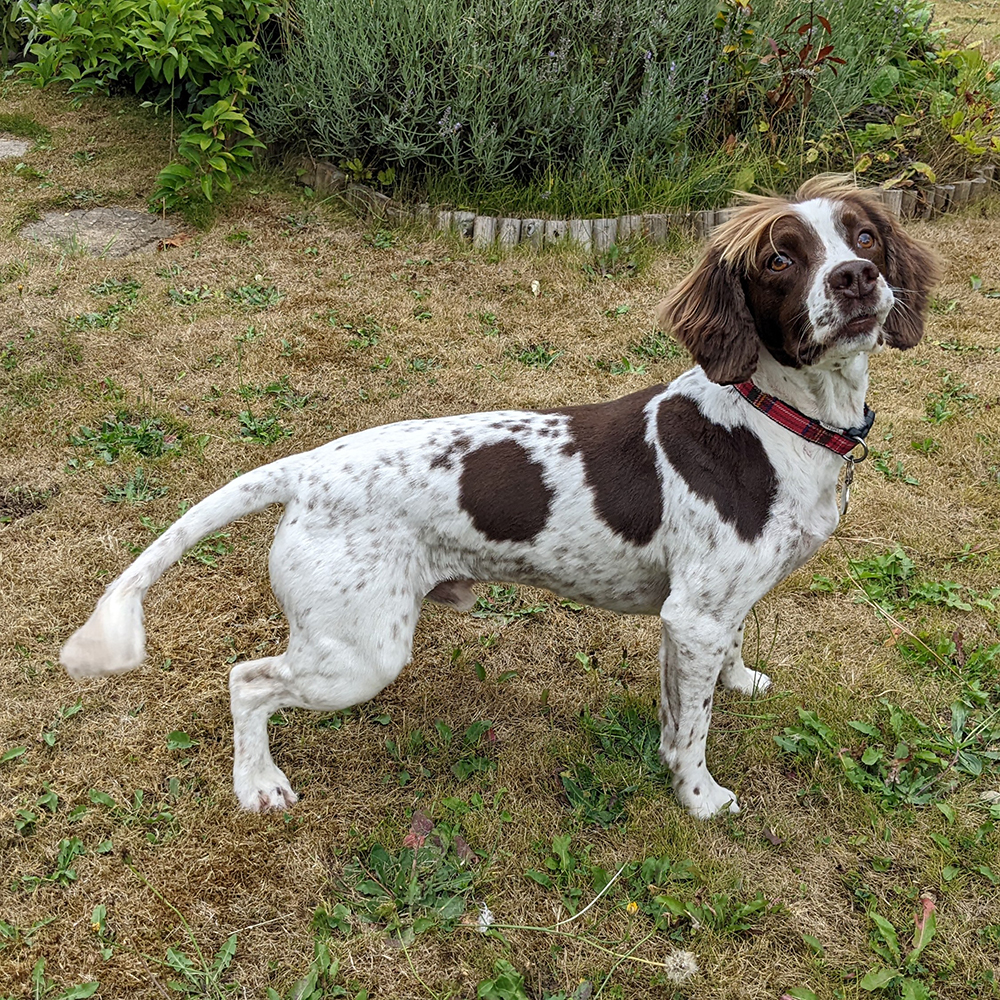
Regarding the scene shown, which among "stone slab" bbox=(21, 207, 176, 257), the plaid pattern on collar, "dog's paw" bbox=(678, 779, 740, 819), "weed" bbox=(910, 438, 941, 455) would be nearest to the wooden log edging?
"stone slab" bbox=(21, 207, 176, 257)

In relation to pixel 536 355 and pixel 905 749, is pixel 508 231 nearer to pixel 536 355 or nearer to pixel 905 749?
pixel 536 355

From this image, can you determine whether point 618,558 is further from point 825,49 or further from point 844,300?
point 825,49

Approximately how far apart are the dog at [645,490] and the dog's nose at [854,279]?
0.31ft

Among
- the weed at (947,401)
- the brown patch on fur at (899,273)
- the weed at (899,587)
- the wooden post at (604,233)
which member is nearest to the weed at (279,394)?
the wooden post at (604,233)

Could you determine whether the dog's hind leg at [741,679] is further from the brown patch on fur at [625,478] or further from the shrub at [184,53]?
the shrub at [184,53]

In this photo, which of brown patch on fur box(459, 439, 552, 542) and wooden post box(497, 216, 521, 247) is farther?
wooden post box(497, 216, 521, 247)

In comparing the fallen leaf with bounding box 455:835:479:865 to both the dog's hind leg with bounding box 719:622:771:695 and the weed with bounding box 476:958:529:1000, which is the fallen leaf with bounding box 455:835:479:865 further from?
the dog's hind leg with bounding box 719:622:771:695

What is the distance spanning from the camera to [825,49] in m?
5.68

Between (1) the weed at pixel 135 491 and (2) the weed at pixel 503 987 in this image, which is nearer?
(2) the weed at pixel 503 987

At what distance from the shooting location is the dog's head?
7.04 ft

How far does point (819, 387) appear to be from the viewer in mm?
2379

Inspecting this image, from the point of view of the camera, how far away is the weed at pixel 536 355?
4.89 metres

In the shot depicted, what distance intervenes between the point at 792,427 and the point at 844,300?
37cm

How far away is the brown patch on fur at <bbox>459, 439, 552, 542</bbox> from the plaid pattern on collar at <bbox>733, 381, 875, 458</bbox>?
0.61 m
